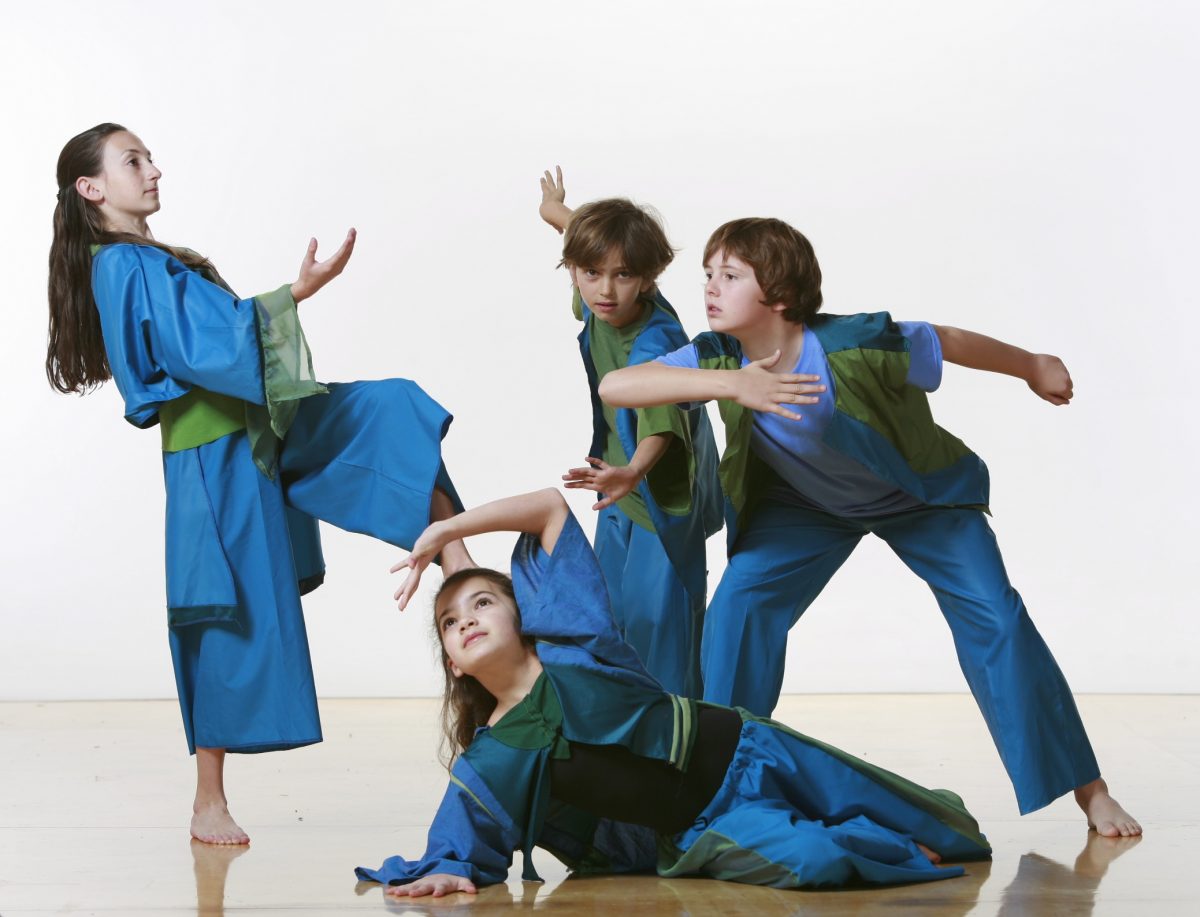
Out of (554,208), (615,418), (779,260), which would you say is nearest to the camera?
(779,260)

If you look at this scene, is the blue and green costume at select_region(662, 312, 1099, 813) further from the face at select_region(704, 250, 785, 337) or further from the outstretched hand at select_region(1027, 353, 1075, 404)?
the outstretched hand at select_region(1027, 353, 1075, 404)

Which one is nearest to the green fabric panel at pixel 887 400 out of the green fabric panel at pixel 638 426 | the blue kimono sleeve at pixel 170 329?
the green fabric panel at pixel 638 426

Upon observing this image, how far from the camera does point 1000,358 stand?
→ 8.55 feet

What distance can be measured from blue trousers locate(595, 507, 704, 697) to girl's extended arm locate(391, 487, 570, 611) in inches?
24.3

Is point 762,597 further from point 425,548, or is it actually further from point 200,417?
point 200,417

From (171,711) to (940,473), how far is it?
9.57 feet

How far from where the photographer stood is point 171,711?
483 cm

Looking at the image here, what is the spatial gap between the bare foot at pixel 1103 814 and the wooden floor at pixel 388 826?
3 centimetres

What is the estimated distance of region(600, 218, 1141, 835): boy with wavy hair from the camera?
254cm

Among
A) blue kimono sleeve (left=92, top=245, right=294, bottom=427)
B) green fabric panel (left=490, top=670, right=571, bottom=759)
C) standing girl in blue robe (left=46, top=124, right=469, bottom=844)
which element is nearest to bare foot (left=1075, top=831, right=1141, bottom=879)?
green fabric panel (left=490, top=670, right=571, bottom=759)

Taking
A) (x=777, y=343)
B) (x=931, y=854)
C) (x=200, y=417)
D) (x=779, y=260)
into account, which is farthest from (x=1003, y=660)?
(x=200, y=417)

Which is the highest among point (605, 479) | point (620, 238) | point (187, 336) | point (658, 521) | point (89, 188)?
point (89, 188)

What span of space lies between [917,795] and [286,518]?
3.66ft

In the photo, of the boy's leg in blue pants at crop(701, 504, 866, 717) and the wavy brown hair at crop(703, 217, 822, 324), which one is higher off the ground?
the wavy brown hair at crop(703, 217, 822, 324)
